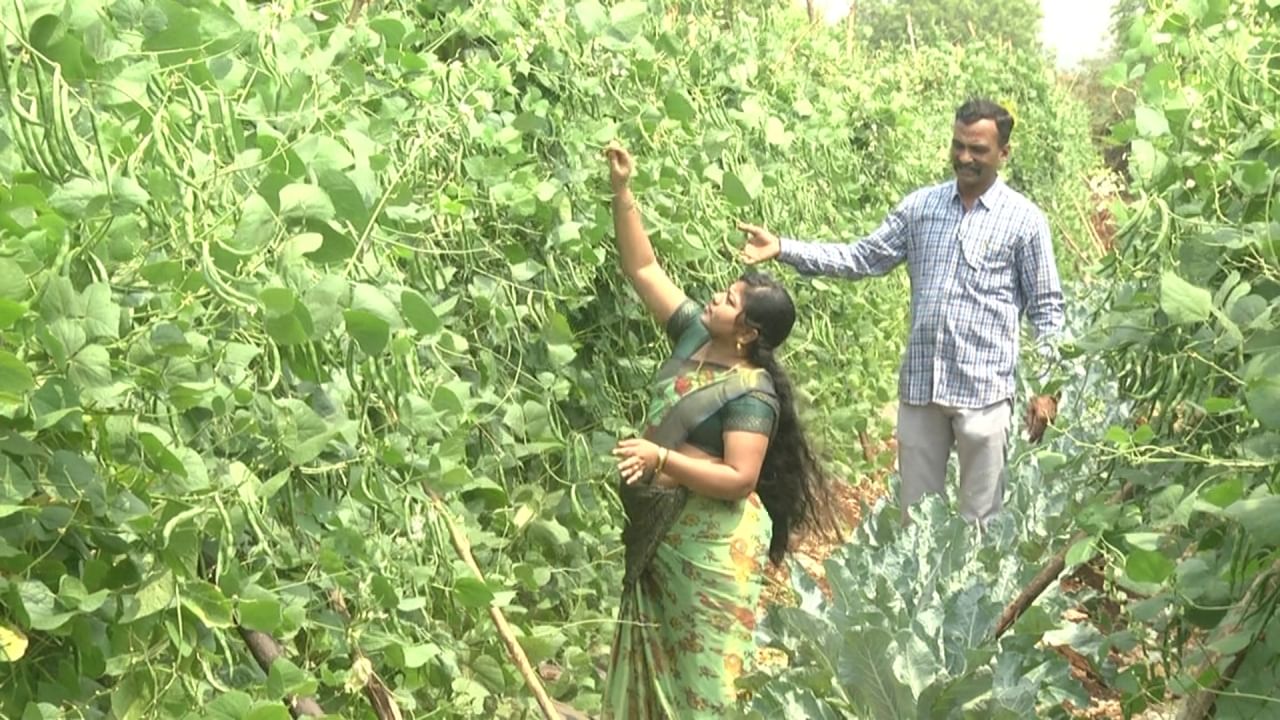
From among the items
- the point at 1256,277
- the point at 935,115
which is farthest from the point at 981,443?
the point at 935,115

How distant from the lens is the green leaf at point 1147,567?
1.85 metres

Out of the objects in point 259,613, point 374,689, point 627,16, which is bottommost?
point 374,689

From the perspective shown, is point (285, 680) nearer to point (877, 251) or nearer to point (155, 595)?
point (155, 595)

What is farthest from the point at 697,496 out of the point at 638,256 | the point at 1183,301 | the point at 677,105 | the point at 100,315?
the point at 100,315

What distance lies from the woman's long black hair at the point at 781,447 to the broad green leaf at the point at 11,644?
6.50 feet

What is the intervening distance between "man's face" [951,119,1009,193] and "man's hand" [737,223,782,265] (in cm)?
61

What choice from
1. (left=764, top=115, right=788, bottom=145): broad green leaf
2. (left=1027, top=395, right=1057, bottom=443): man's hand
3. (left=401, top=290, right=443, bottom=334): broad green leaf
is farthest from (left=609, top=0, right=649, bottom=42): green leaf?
(left=401, top=290, right=443, bottom=334): broad green leaf

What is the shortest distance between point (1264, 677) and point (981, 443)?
2341 millimetres

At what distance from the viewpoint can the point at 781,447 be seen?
343 centimetres

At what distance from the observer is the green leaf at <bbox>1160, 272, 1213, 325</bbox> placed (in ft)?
5.54

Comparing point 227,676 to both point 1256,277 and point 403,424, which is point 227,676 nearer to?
point 403,424

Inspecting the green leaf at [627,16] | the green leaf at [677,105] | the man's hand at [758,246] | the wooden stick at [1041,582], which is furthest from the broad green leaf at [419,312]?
the man's hand at [758,246]

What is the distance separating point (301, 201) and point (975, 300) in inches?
119

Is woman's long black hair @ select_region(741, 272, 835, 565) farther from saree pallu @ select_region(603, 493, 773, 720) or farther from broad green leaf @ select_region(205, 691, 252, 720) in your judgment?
broad green leaf @ select_region(205, 691, 252, 720)
